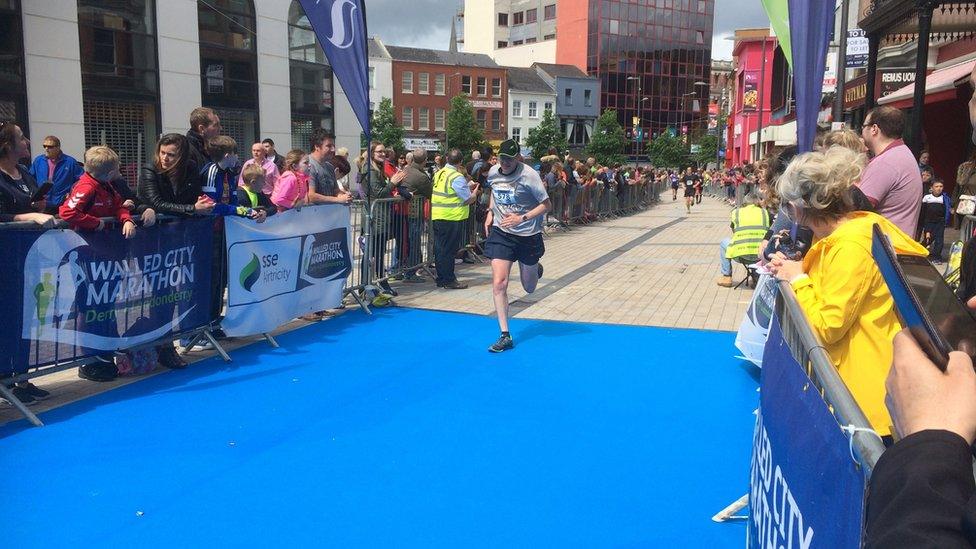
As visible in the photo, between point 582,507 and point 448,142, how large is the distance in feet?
205

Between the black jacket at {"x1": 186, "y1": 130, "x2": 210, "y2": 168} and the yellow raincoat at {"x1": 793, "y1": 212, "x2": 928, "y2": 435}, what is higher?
the black jacket at {"x1": 186, "y1": 130, "x2": 210, "y2": 168}

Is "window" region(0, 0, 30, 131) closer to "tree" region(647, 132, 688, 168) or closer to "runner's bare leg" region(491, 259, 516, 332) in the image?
"runner's bare leg" region(491, 259, 516, 332)

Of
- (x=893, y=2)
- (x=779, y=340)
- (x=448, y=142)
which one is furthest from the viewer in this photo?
(x=448, y=142)

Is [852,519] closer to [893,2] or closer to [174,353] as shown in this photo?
[174,353]

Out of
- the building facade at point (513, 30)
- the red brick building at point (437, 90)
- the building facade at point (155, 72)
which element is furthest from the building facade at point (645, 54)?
the building facade at point (155, 72)

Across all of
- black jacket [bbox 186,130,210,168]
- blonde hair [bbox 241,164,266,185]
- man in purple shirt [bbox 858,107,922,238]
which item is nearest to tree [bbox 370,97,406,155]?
blonde hair [bbox 241,164,266,185]

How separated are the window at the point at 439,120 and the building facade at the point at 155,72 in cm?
4263

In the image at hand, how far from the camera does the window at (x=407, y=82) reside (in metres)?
68.2

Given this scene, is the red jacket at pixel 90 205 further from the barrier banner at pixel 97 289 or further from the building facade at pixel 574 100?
the building facade at pixel 574 100

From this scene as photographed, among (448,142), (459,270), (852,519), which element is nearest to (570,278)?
(459,270)

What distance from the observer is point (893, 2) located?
1015 cm

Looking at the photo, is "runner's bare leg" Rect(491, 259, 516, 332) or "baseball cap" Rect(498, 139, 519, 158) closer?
"runner's bare leg" Rect(491, 259, 516, 332)

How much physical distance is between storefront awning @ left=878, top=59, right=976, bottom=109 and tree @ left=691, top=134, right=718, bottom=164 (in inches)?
2334

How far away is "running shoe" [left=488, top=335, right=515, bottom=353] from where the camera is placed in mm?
6926
